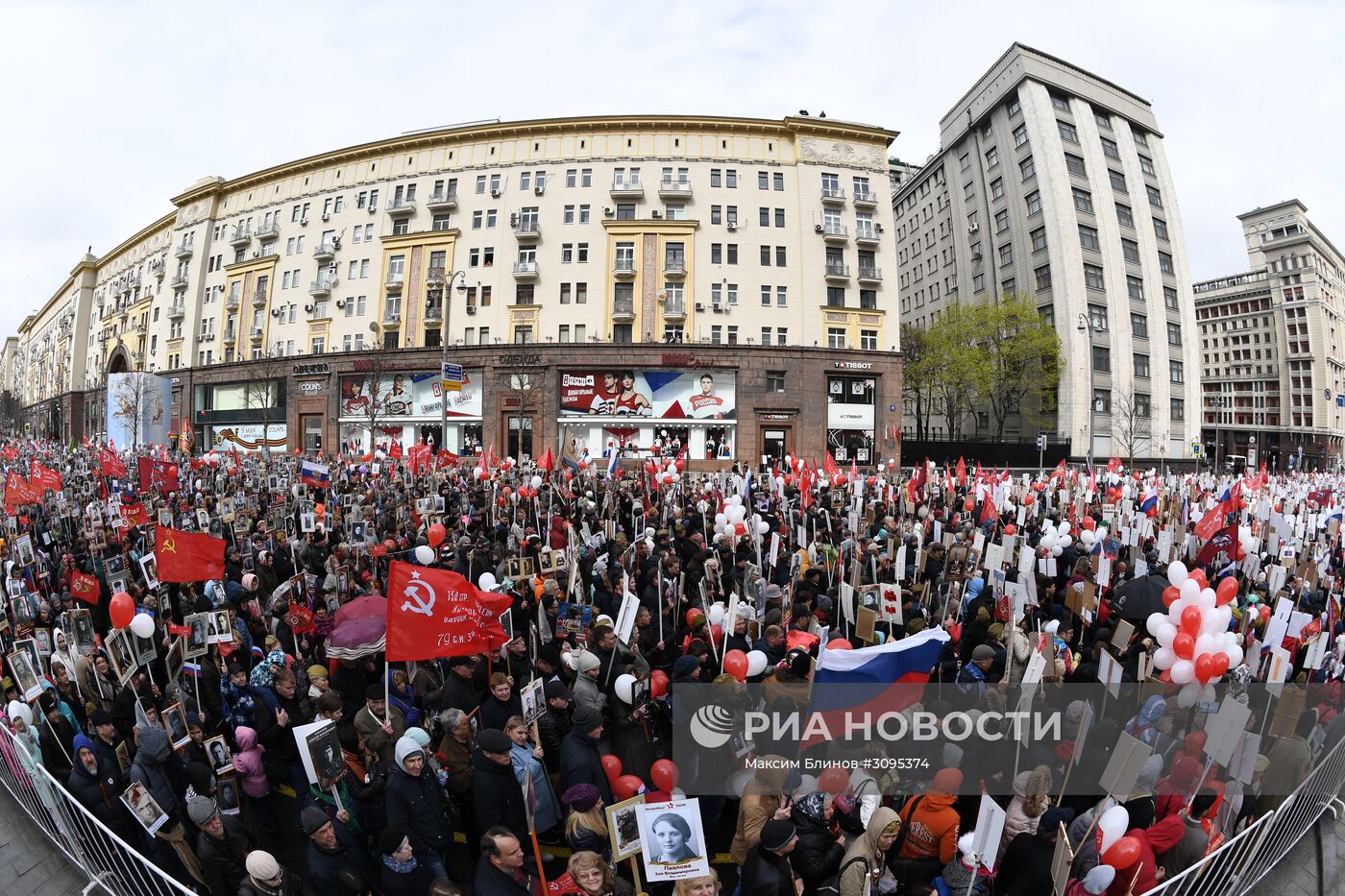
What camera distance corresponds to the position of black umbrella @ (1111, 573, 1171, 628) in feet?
27.3

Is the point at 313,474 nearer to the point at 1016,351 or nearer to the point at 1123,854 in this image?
the point at 1123,854

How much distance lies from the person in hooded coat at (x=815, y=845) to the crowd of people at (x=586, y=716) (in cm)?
2

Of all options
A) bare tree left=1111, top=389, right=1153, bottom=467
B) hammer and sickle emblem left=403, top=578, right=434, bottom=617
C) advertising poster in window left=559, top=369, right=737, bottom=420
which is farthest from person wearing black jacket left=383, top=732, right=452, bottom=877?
bare tree left=1111, top=389, right=1153, bottom=467

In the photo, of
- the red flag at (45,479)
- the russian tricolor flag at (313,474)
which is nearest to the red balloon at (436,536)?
the russian tricolor flag at (313,474)

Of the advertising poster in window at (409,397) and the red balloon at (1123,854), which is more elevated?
the advertising poster in window at (409,397)

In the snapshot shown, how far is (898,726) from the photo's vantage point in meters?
5.64

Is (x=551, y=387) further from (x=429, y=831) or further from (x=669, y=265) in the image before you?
(x=429, y=831)

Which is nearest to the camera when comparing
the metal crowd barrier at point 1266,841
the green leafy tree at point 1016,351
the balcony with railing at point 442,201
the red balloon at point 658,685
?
the metal crowd barrier at point 1266,841

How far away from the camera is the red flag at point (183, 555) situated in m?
8.07

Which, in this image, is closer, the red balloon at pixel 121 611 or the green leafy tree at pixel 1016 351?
the red balloon at pixel 121 611

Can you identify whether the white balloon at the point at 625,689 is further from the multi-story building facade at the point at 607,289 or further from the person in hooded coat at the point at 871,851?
the multi-story building facade at the point at 607,289

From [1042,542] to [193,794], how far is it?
37.9 ft

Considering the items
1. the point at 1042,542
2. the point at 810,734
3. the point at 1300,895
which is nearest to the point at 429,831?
the point at 810,734

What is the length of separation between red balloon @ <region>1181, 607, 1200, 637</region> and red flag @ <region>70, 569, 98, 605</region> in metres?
12.4
